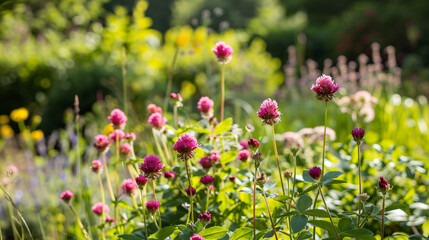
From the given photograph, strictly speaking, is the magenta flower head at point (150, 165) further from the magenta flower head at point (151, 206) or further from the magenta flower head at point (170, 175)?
the magenta flower head at point (170, 175)

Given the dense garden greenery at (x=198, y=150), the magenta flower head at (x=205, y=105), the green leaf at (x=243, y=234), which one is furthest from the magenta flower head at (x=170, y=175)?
the green leaf at (x=243, y=234)

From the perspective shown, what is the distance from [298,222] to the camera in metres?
0.90

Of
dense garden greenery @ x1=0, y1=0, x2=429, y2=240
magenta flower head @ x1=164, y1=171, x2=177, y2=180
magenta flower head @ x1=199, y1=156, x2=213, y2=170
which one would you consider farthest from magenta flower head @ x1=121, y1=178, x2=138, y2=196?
magenta flower head @ x1=199, y1=156, x2=213, y2=170

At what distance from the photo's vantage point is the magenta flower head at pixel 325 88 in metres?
0.89

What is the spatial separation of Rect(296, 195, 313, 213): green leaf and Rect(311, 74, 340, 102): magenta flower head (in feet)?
0.84

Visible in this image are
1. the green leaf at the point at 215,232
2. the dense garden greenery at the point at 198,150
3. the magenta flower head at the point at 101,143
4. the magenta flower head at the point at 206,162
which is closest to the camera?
the green leaf at the point at 215,232

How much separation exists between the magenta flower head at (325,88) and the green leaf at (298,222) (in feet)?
0.92

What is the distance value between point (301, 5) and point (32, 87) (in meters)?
14.5

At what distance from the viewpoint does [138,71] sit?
5188mm

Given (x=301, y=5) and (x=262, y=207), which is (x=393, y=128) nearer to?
(x=262, y=207)

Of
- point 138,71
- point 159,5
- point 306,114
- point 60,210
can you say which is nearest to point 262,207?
point 60,210

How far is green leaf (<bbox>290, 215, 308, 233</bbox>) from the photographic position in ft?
2.90

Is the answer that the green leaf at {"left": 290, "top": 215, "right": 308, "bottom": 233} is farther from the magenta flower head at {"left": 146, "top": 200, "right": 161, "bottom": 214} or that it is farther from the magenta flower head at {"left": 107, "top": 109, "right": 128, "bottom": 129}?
the magenta flower head at {"left": 107, "top": 109, "right": 128, "bottom": 129}

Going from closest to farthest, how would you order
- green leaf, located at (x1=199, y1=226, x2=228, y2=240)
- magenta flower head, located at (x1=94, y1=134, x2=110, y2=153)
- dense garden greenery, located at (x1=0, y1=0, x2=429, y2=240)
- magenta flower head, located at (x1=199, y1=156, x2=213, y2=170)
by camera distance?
green leaf, located at (x1=199, y1=226, x2=228, y2=240)
dense garden greenery, located at (x1=0, y1=0, x2=429, y2=240)
magenta flower head, located at (x1=199, y1=156, x2=213, y2=170)
magenta flower head, located at (x1=94, y1=134, x2=110, y2=153)
